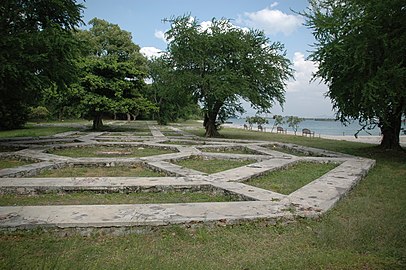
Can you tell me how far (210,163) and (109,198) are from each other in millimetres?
4787

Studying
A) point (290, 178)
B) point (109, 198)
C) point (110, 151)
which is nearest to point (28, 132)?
point (110, 151)

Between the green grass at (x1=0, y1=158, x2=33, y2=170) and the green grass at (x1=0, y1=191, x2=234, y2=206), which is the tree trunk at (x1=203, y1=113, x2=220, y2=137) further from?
the green grass at (x1=0, y1=191, x2=234, y2=206)

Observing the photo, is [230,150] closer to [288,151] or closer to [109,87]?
[288,151]

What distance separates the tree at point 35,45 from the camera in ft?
34.6

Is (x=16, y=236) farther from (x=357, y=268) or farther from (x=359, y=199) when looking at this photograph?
(x=359, y=199)

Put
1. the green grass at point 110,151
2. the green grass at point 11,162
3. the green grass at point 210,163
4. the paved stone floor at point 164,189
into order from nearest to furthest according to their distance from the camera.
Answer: the paved stone floor at point 164,189, the green grass at point 11,162, the green grass at point 210,163, the green grass at point 110,151

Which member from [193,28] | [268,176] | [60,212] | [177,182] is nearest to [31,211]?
[60,212]

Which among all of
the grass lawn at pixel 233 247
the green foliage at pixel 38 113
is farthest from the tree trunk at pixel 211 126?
the green foliage at pixel 38 113

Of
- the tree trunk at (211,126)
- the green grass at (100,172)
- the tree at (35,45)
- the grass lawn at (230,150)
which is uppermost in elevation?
the tree at (35,45)

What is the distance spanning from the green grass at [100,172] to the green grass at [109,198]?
1.82 meters

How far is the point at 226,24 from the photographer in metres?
19.8

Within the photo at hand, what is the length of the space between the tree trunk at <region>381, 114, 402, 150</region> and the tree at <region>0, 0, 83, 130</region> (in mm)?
14033

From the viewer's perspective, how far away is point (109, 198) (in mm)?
5746

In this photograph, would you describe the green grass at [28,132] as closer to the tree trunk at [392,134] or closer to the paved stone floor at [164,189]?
the paved stone floor at [164,189]
